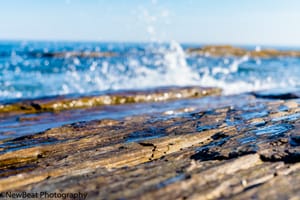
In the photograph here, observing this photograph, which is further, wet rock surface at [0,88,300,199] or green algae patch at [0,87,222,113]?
green algae patch at [0,87,222,113]

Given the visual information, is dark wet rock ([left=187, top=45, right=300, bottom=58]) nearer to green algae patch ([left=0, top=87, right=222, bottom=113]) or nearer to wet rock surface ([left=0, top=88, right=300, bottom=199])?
green algae patch ([left=0, top=87, right=222, bottom=113])

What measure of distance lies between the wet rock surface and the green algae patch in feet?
18.9

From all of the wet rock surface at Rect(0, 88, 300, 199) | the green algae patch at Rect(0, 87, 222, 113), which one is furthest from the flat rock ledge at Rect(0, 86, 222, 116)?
the wet rock surface at Rect(0, 88, 300, 199)

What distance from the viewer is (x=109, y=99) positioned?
15477 millimetres

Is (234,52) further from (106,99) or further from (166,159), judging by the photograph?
(166,159)

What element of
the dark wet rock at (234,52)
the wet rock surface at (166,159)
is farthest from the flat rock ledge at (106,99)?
the dark wet rock at (234,52)

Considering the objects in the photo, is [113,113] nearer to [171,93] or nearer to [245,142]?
[171,93]

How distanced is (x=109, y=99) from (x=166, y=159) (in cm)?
1050

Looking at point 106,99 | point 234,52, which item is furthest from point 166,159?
point 234,52

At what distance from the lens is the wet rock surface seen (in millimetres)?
4031

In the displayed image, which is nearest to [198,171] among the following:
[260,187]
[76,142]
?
[260,187]

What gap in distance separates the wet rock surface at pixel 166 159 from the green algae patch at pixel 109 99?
18.9 feet

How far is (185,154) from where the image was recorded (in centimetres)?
545

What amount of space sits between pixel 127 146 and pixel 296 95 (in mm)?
9229
